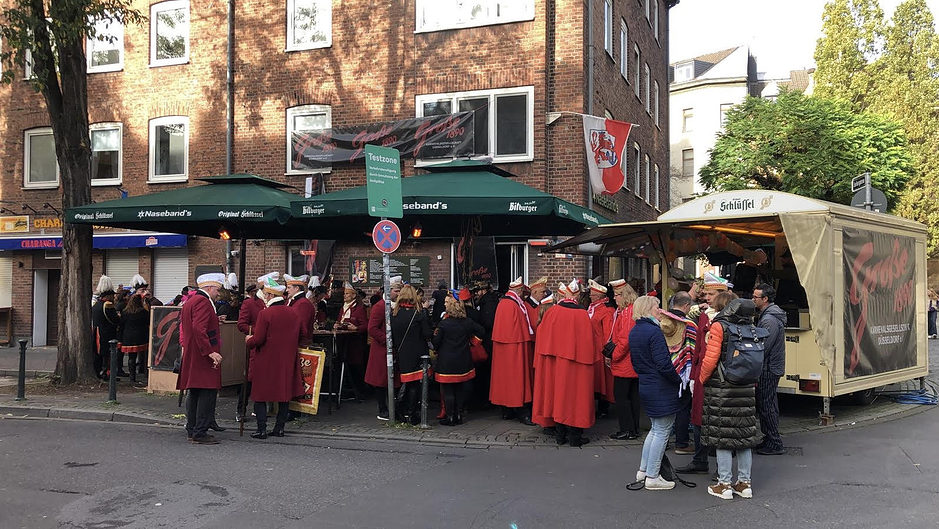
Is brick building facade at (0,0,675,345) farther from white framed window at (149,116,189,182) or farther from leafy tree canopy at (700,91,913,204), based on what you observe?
leafy tree canopy at (700,91,913,204)

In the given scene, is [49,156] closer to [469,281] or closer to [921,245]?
[469,281]

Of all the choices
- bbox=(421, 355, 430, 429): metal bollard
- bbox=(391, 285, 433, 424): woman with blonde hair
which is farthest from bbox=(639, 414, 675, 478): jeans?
bbox=(391, 285, 433, 424): woman with blonde hair

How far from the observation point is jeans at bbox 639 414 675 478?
6.64m

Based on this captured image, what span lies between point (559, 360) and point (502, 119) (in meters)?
9.45

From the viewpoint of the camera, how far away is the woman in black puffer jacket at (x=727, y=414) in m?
6.40

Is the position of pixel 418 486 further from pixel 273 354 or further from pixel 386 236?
pixel 386 236

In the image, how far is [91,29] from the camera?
1266cm

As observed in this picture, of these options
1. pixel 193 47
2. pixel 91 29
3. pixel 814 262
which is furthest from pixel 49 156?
pixel 814 262

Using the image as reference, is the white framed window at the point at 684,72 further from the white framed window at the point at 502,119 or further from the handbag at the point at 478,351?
the handbag at the point at 478,351

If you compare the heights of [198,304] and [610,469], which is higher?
[198,304]

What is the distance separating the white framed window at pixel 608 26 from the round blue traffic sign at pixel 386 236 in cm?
1073

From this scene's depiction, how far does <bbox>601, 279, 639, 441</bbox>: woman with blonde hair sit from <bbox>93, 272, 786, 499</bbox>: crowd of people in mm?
17

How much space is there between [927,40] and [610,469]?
118ft

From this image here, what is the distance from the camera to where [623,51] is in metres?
21.0
